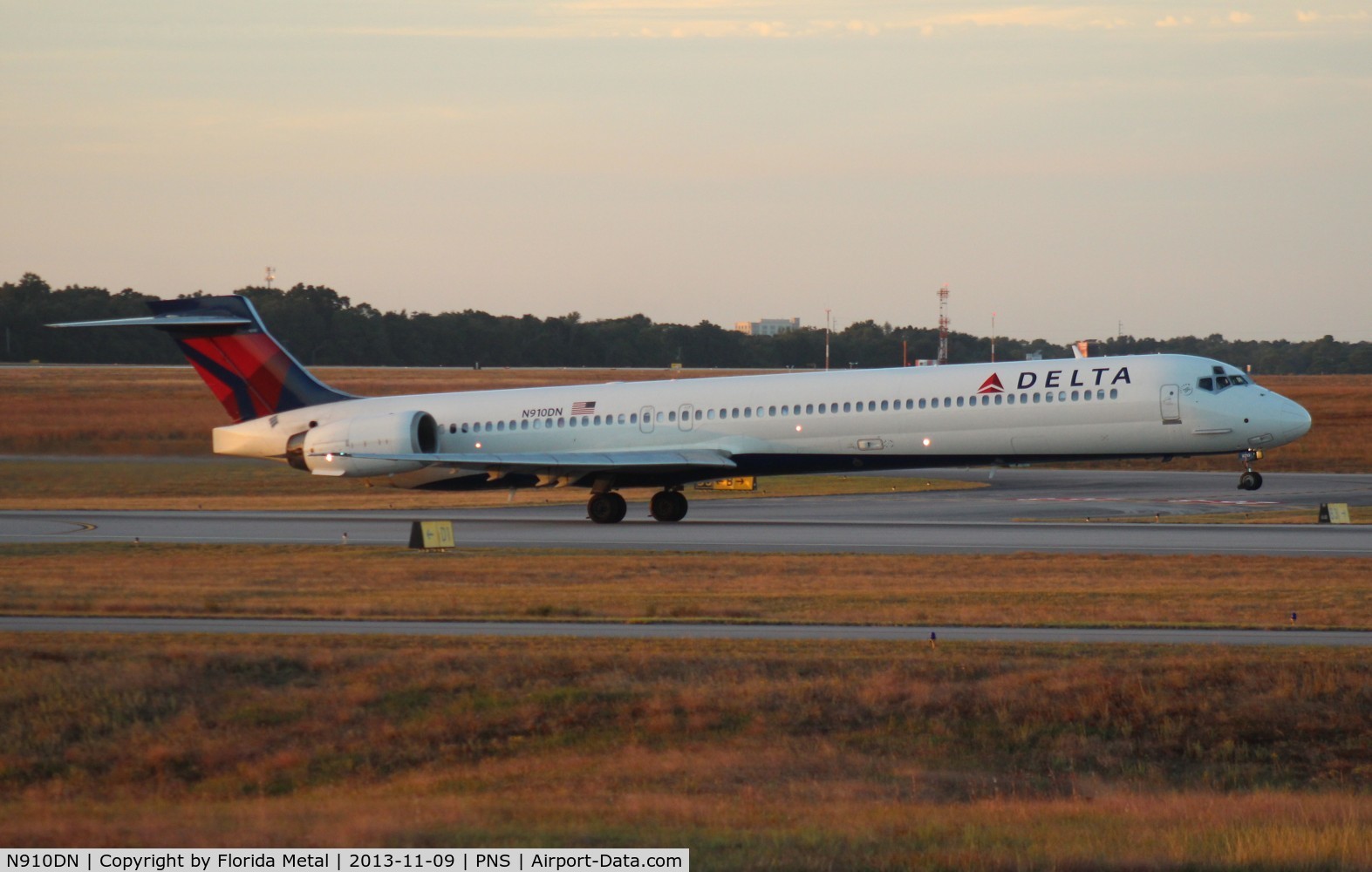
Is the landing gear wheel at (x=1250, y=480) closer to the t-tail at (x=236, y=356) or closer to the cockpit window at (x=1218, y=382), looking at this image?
the cockpit window at (x=1218, y=382)

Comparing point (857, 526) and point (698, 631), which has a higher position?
point (857, 526)

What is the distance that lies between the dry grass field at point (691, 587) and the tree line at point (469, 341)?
103 metres

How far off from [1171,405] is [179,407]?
56858mm

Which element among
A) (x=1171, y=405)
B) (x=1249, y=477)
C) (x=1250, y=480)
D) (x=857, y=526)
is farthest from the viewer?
(x=1249, y=477)

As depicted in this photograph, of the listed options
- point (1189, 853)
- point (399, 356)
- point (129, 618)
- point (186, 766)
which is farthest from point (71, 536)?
point (399, 356)

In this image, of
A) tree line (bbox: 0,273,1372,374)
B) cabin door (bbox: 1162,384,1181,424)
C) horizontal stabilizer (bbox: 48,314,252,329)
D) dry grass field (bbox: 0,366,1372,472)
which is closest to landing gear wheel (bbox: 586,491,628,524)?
horizontal stabilizer (bbox: 48,314,252,329)

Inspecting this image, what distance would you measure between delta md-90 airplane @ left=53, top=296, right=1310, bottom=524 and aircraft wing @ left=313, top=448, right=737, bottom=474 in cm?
6

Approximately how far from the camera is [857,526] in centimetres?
3828

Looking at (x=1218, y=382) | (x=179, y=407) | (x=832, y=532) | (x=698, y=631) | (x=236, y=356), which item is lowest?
(x=698, y=631)

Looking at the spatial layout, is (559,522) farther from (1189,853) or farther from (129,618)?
(1189,853)

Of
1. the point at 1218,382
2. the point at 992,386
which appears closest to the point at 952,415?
the point at 992,386

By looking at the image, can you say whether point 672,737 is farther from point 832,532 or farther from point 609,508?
point 609,508

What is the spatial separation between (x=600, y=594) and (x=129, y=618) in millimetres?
7583

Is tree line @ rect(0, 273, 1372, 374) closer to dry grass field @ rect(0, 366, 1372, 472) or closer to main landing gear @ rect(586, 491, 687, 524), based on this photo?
dry grass field @ rect(0, 366, 1372, 472)
